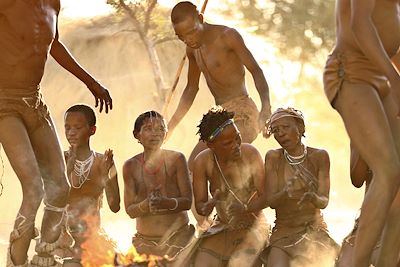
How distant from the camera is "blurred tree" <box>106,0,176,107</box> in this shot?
20.0m

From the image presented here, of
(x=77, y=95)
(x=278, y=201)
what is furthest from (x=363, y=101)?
(x=77, y=95)

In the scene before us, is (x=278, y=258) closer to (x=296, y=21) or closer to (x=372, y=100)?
(x=372, y=100)

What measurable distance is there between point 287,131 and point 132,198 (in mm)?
1390

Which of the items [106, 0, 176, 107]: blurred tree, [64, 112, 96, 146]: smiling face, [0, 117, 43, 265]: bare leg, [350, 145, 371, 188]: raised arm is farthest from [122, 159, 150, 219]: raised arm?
[106, 0, 176, 107]: blurred tree

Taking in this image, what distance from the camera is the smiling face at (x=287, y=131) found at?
7785mm

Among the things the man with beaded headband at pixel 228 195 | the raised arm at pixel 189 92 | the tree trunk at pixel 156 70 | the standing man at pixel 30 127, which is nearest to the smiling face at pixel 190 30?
the raised arm at pixel 189 92

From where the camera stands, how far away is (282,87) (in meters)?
31.9

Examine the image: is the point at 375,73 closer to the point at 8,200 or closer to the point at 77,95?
the point at 8,200

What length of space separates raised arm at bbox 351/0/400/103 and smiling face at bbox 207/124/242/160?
5.35 ft

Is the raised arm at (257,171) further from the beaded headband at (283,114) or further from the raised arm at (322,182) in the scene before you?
the raised arm at (322,182)

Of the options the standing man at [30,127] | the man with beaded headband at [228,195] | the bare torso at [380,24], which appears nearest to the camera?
the bare torso at [380,24]

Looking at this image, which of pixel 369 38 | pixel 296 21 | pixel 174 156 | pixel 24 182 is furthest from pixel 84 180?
pixel 296 21

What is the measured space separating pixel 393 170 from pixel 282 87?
84.4 feet

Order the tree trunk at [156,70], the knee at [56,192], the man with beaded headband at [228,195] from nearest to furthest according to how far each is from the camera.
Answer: the knee at [56,192] < the man with beaded headband at [228,195] < the tree trunk at [156,70]
